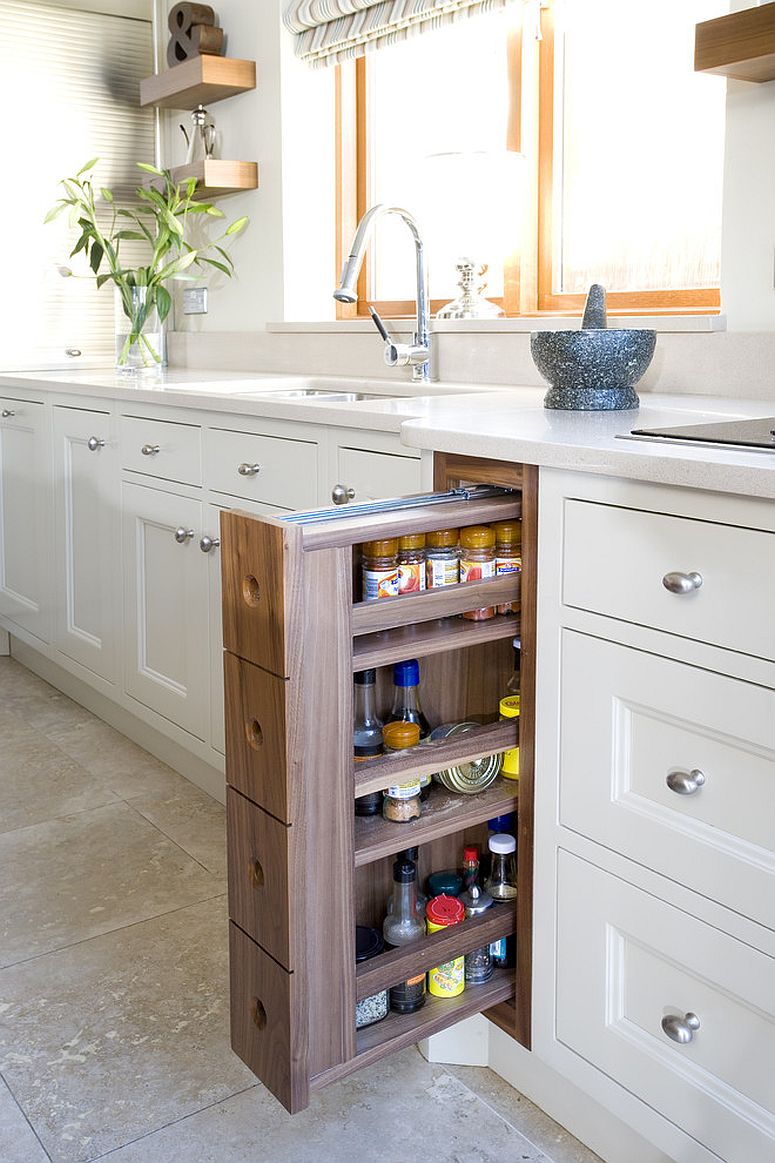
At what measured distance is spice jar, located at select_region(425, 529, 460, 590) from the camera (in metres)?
1.35

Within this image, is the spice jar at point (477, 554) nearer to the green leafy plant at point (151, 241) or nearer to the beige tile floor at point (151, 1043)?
the beige tile floor at point (151, 1043)

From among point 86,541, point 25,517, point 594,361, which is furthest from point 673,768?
point 25,517

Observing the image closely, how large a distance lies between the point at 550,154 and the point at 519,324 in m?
0.43

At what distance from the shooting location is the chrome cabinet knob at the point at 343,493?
1.95 m

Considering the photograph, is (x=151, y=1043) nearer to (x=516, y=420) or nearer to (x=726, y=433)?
(x=516, y=420)

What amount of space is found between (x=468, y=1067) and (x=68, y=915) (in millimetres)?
777

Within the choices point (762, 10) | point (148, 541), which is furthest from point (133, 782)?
point (762, 10)

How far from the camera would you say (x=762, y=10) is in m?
1.64

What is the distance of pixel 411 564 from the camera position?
1.33 metres

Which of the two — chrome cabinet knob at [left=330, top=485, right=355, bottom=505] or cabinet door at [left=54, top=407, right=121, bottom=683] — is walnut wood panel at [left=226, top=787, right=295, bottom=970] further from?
cabinet door at [left=54, top=407, right=121, bottom=683]

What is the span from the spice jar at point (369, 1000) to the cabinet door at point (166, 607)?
43.5 inches

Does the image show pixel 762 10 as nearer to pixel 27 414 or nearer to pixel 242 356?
pixel 242 356

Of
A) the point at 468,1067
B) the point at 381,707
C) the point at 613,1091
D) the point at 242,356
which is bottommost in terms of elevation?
the point at 468,1067

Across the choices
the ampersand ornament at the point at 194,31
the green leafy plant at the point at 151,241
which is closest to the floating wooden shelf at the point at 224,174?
the green leafy plant at the point at 151,241
